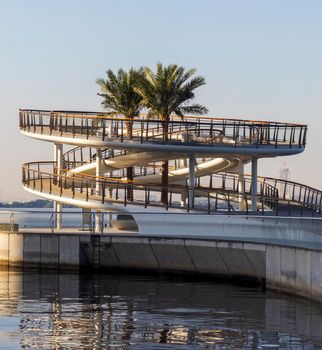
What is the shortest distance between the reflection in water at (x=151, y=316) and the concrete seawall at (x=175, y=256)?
30.6 inches

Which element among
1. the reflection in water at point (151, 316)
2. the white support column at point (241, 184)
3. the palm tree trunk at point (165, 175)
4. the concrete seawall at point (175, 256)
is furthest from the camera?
the white support column at point (241, 184)

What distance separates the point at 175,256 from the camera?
1966 inches

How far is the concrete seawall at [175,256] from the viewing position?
38.8 meters

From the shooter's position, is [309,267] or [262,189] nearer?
[309,267]

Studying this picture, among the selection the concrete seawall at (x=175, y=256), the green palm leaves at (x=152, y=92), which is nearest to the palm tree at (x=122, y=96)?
the green palm leaves at (x=152, y=92)

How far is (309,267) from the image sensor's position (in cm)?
3709

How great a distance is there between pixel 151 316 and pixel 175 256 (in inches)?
563

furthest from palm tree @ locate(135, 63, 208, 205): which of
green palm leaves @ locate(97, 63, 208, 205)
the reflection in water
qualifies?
the reflection in water

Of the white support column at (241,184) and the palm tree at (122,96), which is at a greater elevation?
the palm tree at (122,96)

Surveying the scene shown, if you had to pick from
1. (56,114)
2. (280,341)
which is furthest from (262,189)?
(280,341)

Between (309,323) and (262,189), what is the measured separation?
33.7 m

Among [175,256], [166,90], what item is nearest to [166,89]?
[166,90]

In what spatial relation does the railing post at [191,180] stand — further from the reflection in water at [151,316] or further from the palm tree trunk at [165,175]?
the reflection in water at [151,316]

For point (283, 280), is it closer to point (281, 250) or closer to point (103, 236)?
point (281, 250)
